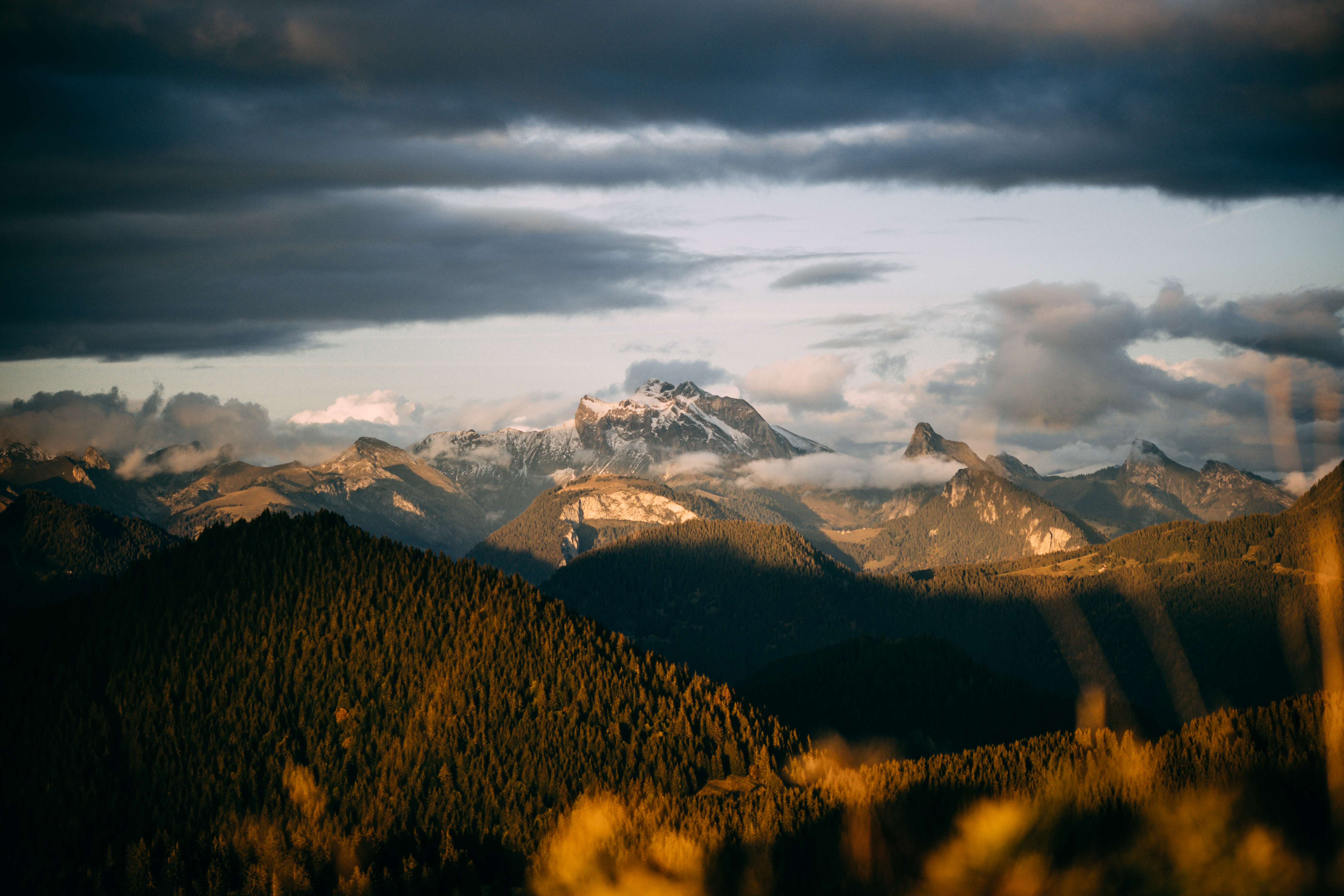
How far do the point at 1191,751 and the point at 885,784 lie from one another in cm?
5164

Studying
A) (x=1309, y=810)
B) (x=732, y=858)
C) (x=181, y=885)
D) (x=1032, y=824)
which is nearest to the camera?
(x=1032, y=824)

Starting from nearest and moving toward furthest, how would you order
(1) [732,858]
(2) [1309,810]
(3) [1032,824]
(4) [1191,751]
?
1. (3) [1032,824]
2. (2) [1309,810]
3. (1) [732,858]
4. (4) [1191,751]

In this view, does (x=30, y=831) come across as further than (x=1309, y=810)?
Yes

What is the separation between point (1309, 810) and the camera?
115 m

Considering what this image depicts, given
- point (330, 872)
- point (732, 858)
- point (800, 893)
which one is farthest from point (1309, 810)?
point (330, 872)

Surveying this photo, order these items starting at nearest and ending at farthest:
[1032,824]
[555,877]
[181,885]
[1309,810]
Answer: [1032,824], [1309,810], [555,877], [181,885]

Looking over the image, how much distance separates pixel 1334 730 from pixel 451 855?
489ft

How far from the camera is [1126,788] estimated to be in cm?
15950

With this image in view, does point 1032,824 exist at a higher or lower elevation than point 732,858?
higher

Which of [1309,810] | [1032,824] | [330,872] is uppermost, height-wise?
[1032,824]

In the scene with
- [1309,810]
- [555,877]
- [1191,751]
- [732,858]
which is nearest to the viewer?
[1309,810]

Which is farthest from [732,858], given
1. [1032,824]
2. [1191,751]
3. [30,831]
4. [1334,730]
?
[30,831]

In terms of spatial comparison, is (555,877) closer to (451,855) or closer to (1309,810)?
(451,855)

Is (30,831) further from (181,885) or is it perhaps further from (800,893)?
(800,893)
